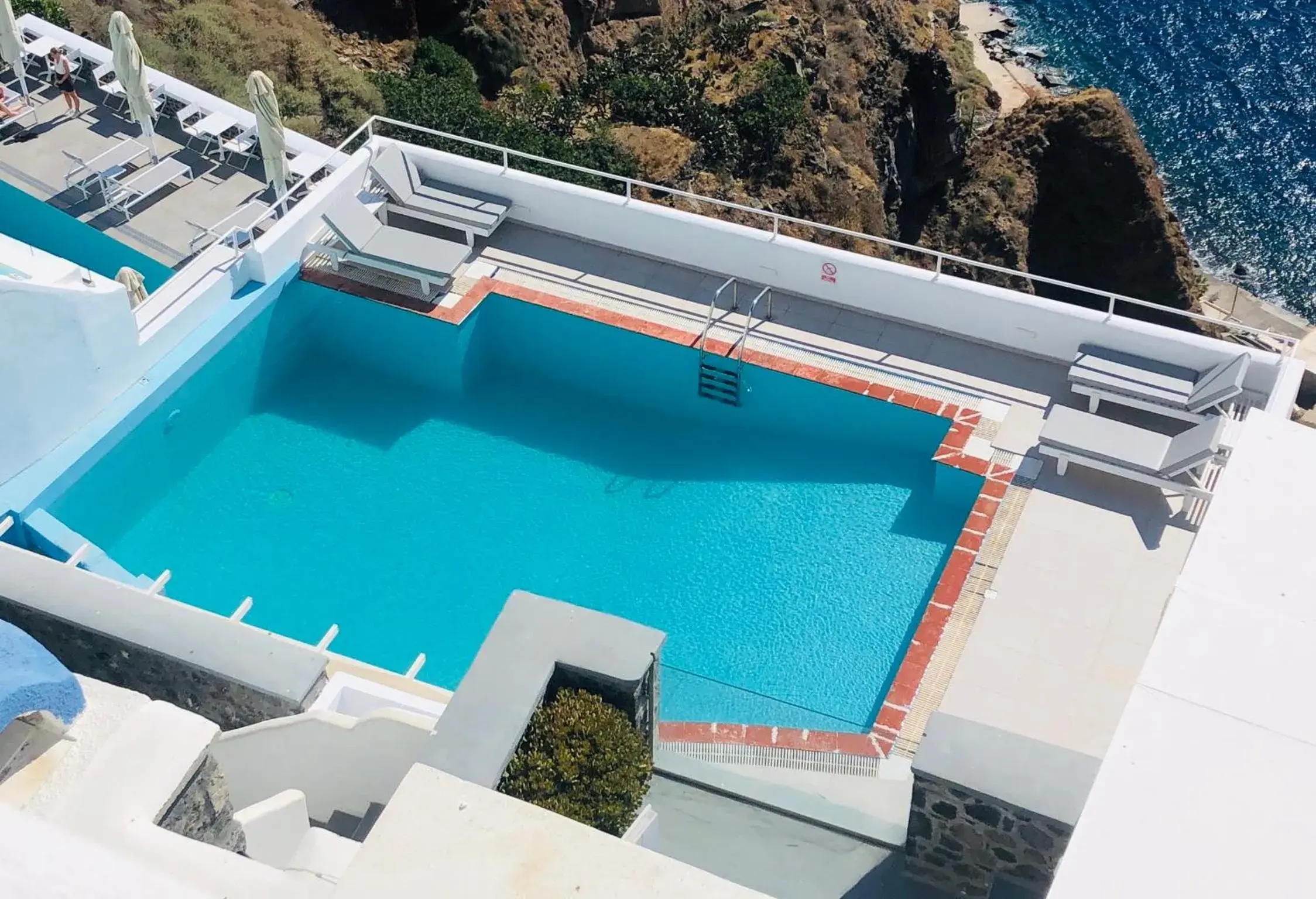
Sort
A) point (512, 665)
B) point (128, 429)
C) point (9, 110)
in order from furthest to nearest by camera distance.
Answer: point (9, 110) → point (128, 429) → point (512, 665)

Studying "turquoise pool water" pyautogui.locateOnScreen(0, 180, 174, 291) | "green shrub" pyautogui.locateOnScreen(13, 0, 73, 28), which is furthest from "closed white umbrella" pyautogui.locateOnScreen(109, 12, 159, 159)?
"green shrub" pyautogui.locateOnScreen(13, 0, 73, 28)

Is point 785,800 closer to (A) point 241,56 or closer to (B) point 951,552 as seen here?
(B) point 951,552

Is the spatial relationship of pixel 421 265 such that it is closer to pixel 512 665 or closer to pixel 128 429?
pixel 128 429

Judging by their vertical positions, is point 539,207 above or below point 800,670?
above

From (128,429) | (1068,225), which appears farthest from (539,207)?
A: (1068,225)

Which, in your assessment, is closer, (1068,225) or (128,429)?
(128,429)

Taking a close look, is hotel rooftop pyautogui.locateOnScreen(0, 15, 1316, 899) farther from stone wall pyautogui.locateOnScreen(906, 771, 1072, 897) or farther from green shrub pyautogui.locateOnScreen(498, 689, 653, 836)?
green shrub pyautogui.locateOnScreen(498, 689, 653, 836)

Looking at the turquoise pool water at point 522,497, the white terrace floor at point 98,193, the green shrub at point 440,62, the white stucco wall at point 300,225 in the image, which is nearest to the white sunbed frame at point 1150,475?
the turquoise pool water at point 522,497

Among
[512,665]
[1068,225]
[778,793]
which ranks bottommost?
[1068,225]
